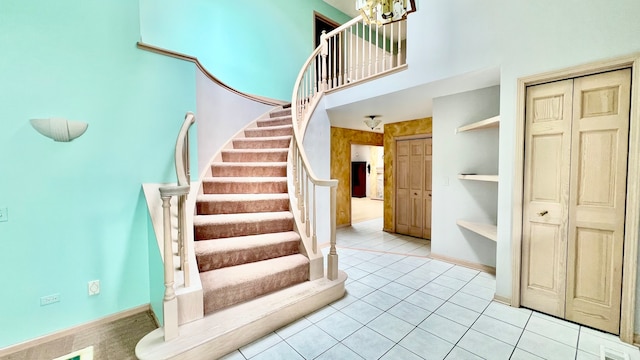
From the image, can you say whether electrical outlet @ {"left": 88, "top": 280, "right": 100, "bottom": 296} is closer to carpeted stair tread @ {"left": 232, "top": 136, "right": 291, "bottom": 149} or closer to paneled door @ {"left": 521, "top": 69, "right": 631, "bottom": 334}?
carpeted stair tread @ {"left": 232, "top": 136, "right": 291, "bottom": 149}

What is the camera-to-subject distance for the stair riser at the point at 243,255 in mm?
2363

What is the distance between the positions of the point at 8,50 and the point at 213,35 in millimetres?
2903

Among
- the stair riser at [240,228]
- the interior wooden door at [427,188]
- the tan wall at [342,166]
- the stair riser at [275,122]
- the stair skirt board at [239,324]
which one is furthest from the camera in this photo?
the tan wall at [342,166]

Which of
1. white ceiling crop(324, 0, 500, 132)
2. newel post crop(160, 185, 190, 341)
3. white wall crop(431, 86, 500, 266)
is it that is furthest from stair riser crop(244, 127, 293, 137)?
newel post crop(160, 185, 190, 341)

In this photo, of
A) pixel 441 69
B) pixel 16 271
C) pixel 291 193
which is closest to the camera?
pixel 16 271

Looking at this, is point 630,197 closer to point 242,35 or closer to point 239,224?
point 239,224

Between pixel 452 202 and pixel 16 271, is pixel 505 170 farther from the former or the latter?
pixel 16 271

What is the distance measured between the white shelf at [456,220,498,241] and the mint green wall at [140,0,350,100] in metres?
4.08

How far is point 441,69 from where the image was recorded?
9.41ft

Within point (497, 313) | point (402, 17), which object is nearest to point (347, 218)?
point (497, 313)

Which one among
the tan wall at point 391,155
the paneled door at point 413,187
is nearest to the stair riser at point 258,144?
the tan wall at point 391,155

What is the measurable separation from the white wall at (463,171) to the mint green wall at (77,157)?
3457 millimetres

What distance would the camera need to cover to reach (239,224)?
2754mm

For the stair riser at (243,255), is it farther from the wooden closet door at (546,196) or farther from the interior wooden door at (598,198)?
the interior wooden door at (598,198)
